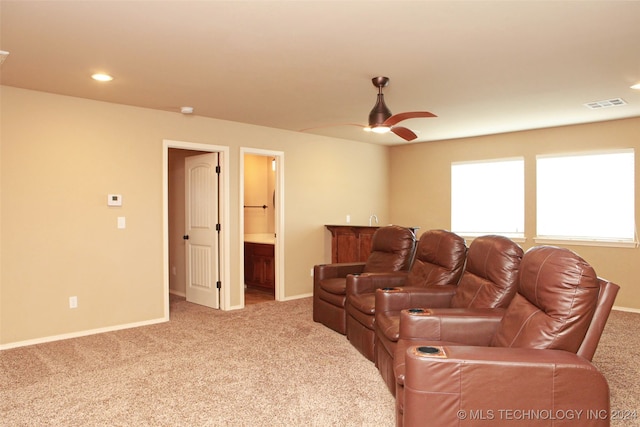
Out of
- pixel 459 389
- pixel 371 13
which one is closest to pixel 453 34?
pixel 371 13

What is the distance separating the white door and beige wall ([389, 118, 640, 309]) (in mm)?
3486

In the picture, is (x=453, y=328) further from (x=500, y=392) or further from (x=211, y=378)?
(x=211, y=378)

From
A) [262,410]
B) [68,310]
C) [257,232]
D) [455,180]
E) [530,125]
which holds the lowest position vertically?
[262,410]

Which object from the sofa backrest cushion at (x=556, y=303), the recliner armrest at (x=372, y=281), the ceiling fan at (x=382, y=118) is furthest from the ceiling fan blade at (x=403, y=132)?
the sofa backrest cushion at (x=556, y=303)

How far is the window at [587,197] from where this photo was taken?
5427 mm

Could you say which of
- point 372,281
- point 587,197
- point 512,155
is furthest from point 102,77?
point 587,197

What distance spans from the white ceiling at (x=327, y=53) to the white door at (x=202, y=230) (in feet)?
3.24

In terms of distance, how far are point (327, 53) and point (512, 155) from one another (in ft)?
13.9

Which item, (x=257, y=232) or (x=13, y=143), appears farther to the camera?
(x=257, y=232)

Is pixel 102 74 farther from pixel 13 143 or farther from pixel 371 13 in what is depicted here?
pixel 371 13

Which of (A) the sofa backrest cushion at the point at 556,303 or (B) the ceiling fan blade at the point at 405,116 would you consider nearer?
(A) the sofa backrest cushion at the point at 556,303

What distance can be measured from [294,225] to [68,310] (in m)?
2.98

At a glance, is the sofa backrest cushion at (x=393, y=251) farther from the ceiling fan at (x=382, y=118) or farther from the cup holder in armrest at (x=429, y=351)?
the cup holder in armrest at (x=429, y=351)

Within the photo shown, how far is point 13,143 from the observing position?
394 cm
